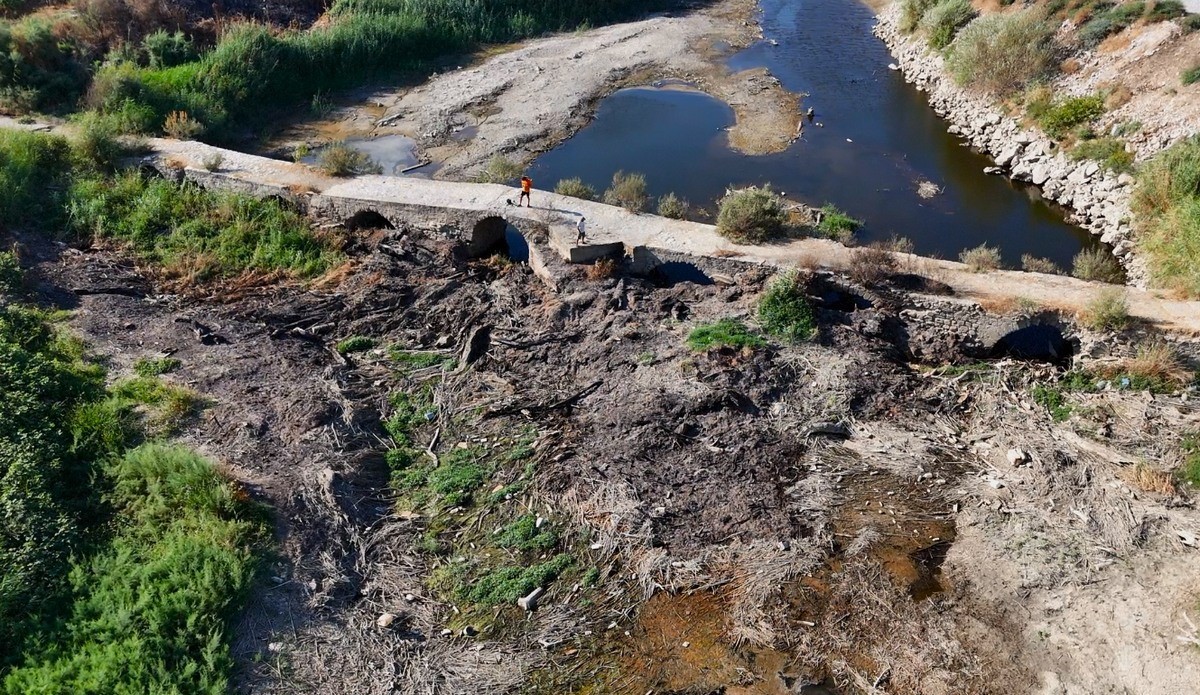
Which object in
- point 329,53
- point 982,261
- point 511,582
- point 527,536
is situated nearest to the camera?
point 511,582

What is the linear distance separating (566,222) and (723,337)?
497 cm

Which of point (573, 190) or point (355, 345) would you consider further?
point (573, 190)

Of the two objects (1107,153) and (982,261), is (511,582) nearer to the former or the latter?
(982,261)

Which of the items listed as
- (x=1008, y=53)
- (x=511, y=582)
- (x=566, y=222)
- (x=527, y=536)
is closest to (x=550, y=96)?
(x=566, y=222)

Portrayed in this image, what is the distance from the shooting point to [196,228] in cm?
1689

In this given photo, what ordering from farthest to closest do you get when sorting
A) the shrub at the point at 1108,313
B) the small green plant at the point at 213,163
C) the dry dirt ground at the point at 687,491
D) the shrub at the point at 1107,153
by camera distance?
the shrub at the point at 1107,153 < the small green plant at the point at 213,163 < the shrub at the point at 1108,313 < the dry dirt ground at the point at 687,491

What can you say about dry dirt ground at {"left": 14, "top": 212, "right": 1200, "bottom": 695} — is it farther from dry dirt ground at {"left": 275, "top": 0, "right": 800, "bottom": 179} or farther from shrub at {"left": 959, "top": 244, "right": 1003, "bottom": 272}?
dry dirt ground at {"left": 275, "top": 0, "right": 800, "bottom": 179}

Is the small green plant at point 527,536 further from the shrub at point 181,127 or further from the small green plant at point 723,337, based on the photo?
the shrub at point 181,127

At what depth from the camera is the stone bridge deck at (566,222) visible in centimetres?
1402

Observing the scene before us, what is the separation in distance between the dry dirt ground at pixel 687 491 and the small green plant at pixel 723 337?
11.8 inches

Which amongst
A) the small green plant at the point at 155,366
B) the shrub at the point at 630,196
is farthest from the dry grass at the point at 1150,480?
the small green plant at the point at 155,366

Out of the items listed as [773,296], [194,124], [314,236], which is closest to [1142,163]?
[773,296]

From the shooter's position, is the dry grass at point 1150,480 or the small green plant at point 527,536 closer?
the small green plant at point 527,536

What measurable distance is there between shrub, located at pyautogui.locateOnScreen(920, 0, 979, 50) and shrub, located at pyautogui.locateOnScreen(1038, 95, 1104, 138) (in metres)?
7.62
